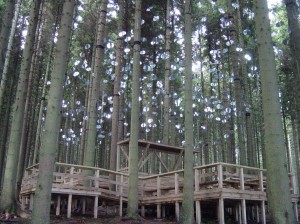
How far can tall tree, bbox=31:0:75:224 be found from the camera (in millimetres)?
5535

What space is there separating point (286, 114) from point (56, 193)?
1716 centimetres

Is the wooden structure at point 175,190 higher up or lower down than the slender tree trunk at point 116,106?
lower down

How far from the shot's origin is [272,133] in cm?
604

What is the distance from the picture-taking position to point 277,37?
1889 centimetres

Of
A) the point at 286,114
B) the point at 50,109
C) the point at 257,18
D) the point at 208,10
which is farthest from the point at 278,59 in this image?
the point at 50,109

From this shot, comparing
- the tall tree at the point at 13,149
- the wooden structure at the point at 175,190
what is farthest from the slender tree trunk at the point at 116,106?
the tall tree at the point at 13,149

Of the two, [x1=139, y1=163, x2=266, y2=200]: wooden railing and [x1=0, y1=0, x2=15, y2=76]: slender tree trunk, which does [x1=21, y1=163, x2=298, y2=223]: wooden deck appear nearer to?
[x1=139, y1=163, x2=266, y2=200]: wooden railing

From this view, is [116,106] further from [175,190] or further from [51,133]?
→ [51,133]

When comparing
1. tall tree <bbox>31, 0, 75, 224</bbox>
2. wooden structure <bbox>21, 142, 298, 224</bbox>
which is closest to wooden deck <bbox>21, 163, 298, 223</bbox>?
wooden structure <bbox>21, 142, 298, 224</bbox>

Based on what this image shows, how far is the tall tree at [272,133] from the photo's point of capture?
5672 mm

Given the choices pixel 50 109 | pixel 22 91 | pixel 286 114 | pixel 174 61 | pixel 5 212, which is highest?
pixel 174 61

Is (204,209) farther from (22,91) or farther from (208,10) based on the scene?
(208,10)

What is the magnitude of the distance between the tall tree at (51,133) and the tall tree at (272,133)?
13.3 feet

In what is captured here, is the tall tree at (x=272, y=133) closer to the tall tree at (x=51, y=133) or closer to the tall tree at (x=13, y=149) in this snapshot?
the tall tree at (x=51, y=133)
